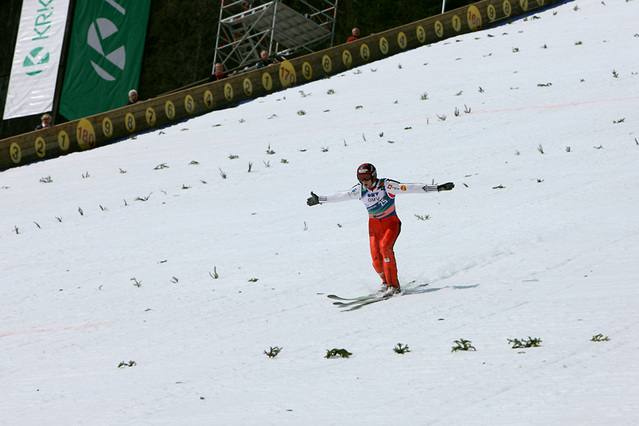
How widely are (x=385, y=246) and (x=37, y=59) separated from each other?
26127mm

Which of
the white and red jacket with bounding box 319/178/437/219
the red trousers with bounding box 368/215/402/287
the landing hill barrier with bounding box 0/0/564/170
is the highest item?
the landing hill barrier with bounding box 0/0/564/170

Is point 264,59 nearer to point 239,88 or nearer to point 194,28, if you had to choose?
point 239,88

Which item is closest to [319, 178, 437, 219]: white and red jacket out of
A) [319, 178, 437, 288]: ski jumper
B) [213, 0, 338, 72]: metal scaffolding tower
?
[319, 178, 437, 288]: ski jumper

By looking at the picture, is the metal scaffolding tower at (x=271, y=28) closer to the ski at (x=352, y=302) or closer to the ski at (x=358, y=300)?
the ski at (x=358, y=300)

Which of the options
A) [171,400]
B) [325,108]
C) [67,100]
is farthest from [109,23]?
[171,400]

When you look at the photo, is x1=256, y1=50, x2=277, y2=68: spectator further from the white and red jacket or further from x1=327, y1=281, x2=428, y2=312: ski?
x1=327, y1=281, x2=428, y2=312: ski

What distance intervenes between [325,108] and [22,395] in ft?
48.8

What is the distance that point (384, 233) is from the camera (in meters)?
8.95

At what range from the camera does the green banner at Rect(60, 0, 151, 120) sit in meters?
29.5

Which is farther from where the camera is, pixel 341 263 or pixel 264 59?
pixel 264 59

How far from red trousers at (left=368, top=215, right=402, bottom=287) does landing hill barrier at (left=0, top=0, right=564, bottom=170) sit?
46.8ft

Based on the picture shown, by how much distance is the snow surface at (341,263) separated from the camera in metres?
5.61

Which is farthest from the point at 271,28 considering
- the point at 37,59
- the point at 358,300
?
the point at 358,300

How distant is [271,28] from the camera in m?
29.4
